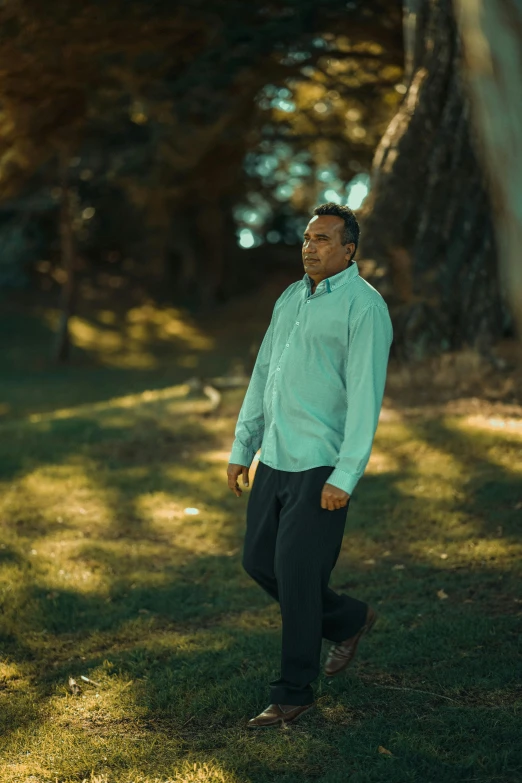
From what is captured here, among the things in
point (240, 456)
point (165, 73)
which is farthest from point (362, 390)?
point (165, 73)

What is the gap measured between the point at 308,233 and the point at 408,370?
27.2ft

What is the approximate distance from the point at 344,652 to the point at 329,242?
202 centimetres

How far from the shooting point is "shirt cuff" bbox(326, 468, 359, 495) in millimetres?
4145

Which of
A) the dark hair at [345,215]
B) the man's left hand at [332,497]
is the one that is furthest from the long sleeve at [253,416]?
the man's left hand at [332,497]

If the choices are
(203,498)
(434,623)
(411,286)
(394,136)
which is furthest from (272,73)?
(434,623)

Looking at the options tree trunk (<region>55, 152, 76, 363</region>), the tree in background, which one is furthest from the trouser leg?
tree trunk (<region>55, 152, 76, 363</region>)

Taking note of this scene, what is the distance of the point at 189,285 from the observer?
36.0m

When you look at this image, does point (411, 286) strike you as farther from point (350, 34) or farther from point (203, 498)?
point (350, 34)

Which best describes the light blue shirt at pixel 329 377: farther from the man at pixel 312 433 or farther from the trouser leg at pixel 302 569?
the trouser leg at pixel 302 569

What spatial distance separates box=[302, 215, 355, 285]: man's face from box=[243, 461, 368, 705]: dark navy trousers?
893 millimetres

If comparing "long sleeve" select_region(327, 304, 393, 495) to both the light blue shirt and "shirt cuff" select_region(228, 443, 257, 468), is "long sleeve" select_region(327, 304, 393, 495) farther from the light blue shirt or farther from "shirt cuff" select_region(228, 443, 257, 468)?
"shirt cuff" select_region(228, 443, 257, 468)

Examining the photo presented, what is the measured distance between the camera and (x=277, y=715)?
14.5 feet

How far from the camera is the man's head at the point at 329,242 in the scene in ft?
14.6

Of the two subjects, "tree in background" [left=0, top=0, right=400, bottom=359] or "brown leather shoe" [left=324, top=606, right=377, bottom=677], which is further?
"tree in background" [left=0, top=0, right=400, bottom=359]
